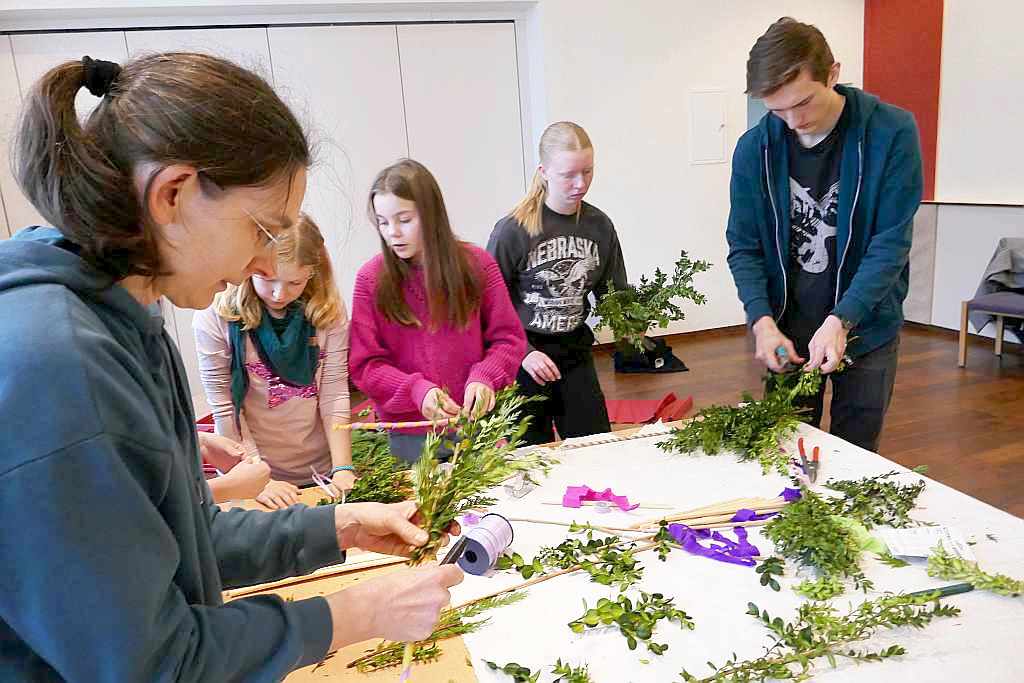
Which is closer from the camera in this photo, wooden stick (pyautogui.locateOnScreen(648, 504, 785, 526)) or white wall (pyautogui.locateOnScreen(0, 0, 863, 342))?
wooden stick (pyautogui.locateOnScreen(648, 504, 785, 526))

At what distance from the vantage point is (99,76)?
31.6 inches

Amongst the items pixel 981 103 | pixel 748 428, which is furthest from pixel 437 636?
pixel 981 103

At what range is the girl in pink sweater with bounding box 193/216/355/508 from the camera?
82.7 inches

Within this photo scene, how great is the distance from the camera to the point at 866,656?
115 centimetres

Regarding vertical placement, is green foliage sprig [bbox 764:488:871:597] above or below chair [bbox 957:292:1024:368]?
above

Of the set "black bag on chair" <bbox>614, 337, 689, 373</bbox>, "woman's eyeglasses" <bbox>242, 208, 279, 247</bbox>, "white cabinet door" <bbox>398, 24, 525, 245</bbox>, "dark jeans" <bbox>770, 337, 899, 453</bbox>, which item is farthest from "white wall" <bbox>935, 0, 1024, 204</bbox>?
"woman's eyeglasses" <bbox>242, 208, 279, 247</bbox>

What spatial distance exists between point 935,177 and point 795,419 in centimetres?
506

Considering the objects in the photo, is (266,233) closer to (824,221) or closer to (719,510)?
(719,510)

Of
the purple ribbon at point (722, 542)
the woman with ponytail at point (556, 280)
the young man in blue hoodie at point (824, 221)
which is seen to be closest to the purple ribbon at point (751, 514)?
the purple ribbon at point (722, 542)

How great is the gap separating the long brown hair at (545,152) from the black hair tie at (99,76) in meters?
2.04

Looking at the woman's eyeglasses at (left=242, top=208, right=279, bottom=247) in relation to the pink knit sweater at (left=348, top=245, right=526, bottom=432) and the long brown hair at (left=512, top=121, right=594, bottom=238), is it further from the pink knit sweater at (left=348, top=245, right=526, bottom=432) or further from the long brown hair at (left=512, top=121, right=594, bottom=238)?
the long brown hair at (left=512, top=121, right=594, bottom=238)

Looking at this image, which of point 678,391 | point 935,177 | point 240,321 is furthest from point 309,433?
point 935,177

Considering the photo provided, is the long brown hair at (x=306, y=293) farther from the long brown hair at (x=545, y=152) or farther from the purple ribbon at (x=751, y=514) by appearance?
the purple ribbon at (x=751, y=514)

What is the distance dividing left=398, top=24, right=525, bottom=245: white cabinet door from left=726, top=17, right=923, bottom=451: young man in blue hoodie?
11.4ft
